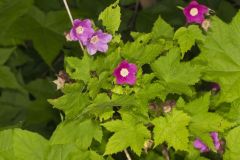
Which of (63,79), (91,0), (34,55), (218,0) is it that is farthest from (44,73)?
(63,79)

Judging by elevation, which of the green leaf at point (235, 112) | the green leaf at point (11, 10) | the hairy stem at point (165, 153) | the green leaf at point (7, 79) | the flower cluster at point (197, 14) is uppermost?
the flower cluster at point (197, 14)

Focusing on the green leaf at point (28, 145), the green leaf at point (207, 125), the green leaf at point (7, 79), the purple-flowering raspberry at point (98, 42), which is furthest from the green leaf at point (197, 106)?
the green leaf at point (7, 79)

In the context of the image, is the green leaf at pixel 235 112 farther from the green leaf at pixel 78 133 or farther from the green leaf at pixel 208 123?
the green leaf at pixel 78 133

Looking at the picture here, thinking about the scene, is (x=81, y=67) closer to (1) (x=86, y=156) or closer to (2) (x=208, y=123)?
(1) (x=86, y=156)

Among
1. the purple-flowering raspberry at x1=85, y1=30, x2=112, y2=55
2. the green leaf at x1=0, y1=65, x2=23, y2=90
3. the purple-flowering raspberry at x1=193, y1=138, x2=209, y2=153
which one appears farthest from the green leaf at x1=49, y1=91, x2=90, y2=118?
the green leaf at x1=0, y1=65, x2=23, y2=90

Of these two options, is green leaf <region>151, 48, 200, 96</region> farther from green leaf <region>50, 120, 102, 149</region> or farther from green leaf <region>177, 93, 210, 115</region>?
green leaf <region>50, 120, 102, 149</region>
